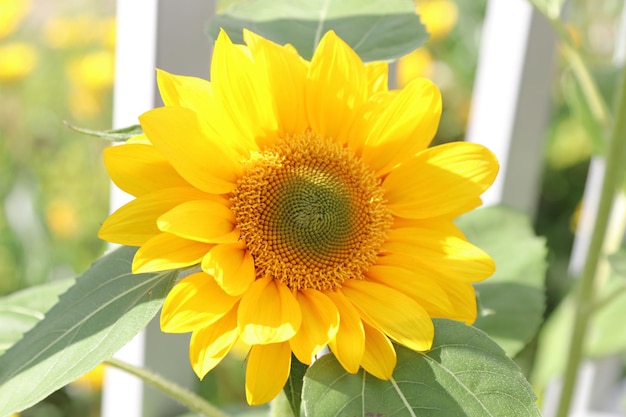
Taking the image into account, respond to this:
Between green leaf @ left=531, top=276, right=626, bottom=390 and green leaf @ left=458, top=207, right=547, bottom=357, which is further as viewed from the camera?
green leaf @ left=531, top=276, right=626, bottom=390

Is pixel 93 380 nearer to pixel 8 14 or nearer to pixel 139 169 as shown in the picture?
pixel 8 14

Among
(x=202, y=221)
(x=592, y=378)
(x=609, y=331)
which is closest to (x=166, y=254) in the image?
(x=202, y=221)

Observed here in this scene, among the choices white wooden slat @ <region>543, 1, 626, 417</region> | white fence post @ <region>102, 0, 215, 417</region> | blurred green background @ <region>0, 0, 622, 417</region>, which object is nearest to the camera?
white fence post @ <region>102, 0, 215, 417</region>

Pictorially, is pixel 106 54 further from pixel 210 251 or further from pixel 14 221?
pixel 210 251

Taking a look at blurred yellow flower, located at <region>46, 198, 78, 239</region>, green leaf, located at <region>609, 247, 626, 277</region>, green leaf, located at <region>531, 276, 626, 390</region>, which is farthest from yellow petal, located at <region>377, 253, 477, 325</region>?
blurred yellow flower, located at <region>46, 198, 78, 239</region>

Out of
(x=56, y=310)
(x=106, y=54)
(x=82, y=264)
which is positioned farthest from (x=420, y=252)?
(x=106, y=54)

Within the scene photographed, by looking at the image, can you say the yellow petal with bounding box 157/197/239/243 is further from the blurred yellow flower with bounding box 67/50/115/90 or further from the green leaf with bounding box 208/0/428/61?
the blurred yellow flower with bounding box 67/50/115/90
